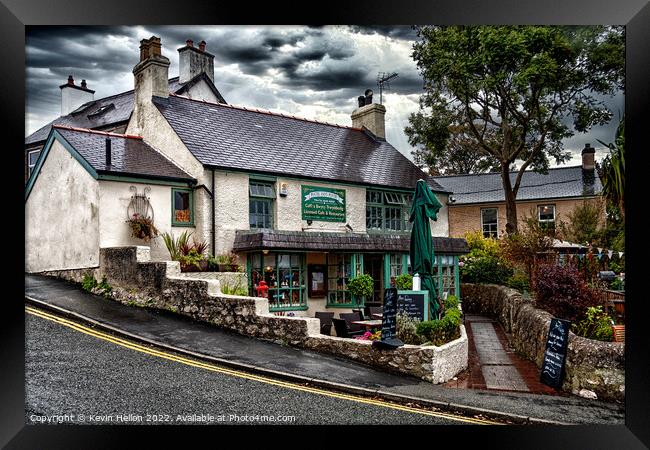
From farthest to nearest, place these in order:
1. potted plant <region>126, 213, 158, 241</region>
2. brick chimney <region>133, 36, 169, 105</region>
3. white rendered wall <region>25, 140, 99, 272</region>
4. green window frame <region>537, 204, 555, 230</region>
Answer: brick chimney <region>133, 36, 169, 105</region> < potted plant <region>126, 213, 158, 241</region> < green window frame <region>537, 204, 555, 230</region> < white rendered wall <region>25, 140, 99, 272</region>

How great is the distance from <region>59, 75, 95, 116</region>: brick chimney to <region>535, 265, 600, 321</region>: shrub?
328 inches

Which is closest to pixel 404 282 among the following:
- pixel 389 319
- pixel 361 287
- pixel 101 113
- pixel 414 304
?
pixel 361 287

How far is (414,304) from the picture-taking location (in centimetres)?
980

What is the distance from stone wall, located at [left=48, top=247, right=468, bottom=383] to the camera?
8.56 m

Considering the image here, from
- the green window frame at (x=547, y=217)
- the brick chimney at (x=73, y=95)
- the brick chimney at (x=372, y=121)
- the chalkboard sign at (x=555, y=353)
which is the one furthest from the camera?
the brick chimney at (x=372, y=121)

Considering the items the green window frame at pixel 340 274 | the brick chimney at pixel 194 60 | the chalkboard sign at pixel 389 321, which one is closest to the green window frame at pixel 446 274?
the green window frame at pixel 340 274

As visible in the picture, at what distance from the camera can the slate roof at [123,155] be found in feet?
35.6

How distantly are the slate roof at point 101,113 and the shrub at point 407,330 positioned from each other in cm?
585

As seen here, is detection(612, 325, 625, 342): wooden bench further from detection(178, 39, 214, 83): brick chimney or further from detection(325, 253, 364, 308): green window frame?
detection(178, 39, 214, 83): brick chimney

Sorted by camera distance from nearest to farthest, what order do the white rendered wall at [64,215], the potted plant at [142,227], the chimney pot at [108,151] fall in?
1. the white rendered wall at [64,215]
2. the potted plant at [142,227]
3. the chimney pot at [108,151]

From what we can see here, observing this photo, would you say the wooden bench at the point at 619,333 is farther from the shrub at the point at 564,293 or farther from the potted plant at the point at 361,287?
the potted plant at the point at 361,287

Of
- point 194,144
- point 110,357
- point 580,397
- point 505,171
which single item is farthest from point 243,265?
point 580,397

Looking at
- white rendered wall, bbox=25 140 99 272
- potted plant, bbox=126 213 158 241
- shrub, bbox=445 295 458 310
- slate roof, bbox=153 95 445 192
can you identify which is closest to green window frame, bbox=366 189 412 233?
slate roof, bbox=153 95 445 192

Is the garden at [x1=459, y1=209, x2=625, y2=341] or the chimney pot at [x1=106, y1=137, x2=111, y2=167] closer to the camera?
the garden at [x1=459, y1=209, x2=625, y2=341]
